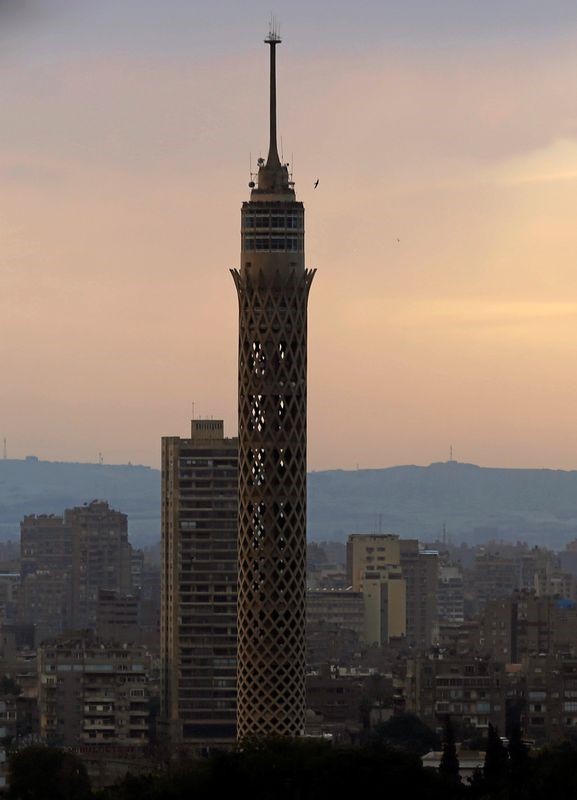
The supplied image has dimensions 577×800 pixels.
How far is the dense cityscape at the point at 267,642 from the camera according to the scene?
46.3m

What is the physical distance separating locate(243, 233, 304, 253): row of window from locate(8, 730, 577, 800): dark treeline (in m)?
6.67

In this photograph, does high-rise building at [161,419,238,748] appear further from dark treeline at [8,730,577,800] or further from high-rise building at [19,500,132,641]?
high-rise building at [19,500,132,641]

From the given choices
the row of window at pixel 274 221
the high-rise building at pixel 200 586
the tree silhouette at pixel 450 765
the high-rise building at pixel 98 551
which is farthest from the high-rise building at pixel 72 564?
the row of window at pixel 274 221

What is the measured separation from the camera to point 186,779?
43188 mm

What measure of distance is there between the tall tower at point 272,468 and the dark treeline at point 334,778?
163 cm

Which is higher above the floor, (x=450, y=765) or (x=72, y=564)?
(x=72, y=564)

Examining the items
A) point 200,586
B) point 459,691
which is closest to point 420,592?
point 459,691

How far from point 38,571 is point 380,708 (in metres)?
79.0

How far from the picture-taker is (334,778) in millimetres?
42219

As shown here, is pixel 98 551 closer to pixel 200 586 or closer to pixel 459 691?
pixel 200 586

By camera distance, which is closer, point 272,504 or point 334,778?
point 334,778

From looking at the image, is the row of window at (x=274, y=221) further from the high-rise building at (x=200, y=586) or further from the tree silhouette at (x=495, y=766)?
the high-rise building at (x=200, y=586)

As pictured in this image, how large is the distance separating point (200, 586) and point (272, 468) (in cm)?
3740

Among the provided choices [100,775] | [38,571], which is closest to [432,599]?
[38,571]
